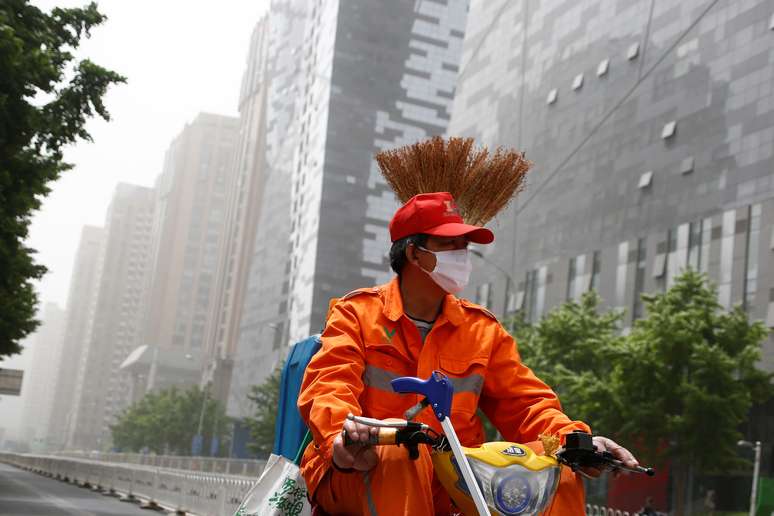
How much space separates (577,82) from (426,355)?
A: 158 ft

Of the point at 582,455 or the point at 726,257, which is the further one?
the point at 726,257

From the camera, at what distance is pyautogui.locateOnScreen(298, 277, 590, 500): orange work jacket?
2965mm

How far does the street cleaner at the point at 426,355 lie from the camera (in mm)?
2713

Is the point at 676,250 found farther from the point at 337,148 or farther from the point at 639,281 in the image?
the point at 337,148

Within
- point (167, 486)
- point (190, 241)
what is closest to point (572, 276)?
point (167, 486)

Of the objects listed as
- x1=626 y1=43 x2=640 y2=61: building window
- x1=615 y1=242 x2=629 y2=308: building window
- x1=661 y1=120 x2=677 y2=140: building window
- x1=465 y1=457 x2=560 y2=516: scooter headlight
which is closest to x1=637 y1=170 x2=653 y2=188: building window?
x1=661 y1=120 x2=677 y2=140: building window

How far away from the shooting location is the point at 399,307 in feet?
10.5

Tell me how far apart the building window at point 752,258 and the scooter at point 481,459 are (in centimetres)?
3355

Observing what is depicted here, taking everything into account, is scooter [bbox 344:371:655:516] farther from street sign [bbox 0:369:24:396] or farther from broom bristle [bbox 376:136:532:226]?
street sign [bbox 0:369:24:396]

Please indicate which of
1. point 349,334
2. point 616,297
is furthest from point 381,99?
point 349,334

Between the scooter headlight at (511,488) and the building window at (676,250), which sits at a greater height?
the building window at (676,250)

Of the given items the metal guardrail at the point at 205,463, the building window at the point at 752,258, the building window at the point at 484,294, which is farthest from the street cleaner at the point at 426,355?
the building window at the point at 484,294

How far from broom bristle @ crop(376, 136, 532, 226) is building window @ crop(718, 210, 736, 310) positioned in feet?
111

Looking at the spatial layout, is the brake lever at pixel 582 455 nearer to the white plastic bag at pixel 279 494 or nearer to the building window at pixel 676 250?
the white plastic bag at pixel 279 494
